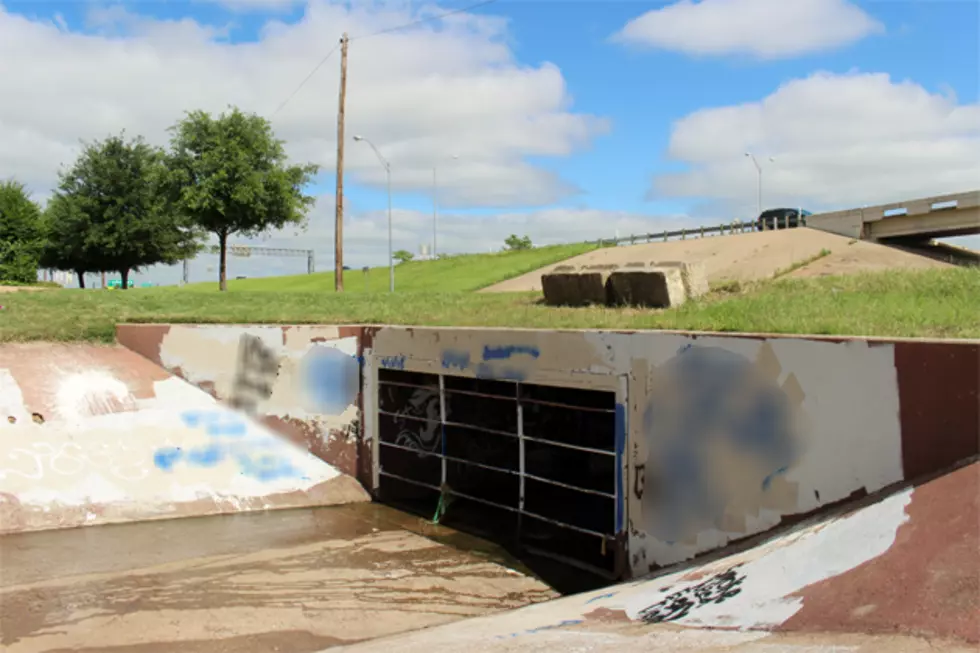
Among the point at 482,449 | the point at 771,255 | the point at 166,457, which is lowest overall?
the point at 482,449

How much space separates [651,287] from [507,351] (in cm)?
510

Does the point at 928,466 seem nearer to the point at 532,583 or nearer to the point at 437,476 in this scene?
the point at 532,583

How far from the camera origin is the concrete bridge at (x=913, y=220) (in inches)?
1109

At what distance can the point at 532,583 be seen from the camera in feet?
Result: 33.8

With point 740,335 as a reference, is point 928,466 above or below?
below

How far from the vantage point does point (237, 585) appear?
32.5 ft

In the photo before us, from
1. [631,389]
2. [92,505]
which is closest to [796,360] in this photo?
[631,389]

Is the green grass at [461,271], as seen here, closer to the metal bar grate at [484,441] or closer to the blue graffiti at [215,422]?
the metal bar grate at [484,441]

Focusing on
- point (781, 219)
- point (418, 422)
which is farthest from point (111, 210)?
point (781, 219)

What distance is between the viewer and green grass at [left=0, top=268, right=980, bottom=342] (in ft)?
31.7

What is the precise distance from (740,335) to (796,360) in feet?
2.60

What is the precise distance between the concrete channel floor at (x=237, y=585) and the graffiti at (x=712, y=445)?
2127mm

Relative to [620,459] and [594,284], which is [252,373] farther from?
[620,459]

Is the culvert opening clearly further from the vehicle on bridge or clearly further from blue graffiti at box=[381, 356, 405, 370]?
the vehicle on bridge
